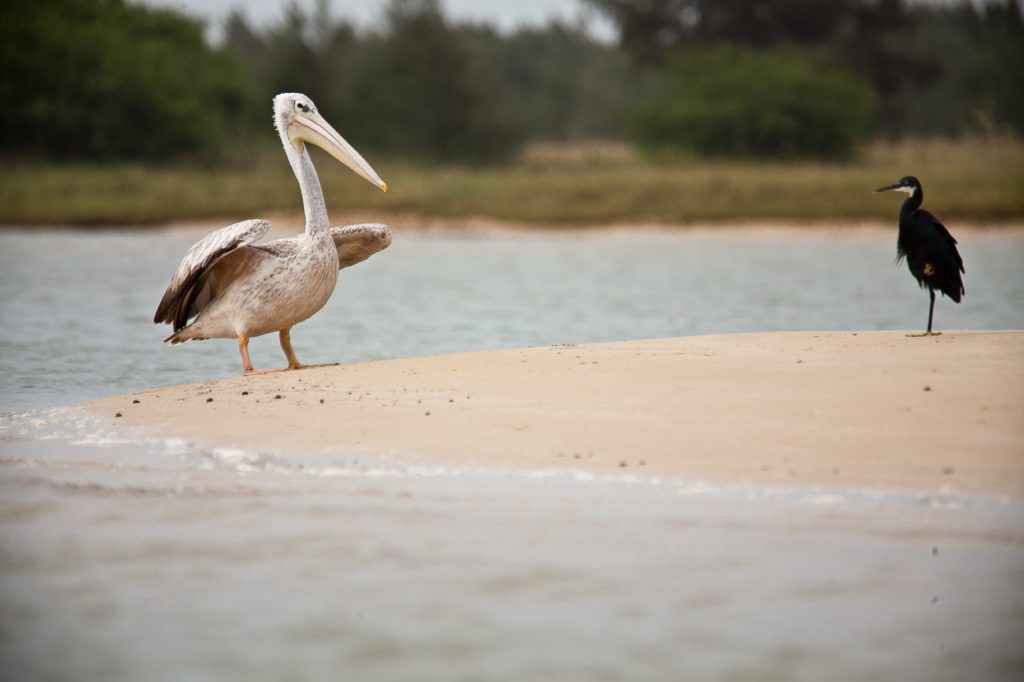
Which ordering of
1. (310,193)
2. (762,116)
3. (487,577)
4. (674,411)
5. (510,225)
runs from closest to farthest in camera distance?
1. (487,577)
2. (674,411)
3. (310,193)
4. (510,225)
5. (762,116)

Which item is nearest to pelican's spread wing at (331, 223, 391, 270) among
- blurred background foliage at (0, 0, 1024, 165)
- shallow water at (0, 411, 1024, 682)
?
shallow water at (0, 411, 1024, 682)

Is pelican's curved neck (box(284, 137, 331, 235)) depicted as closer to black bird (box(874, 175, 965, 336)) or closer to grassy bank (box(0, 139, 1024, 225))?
black bird (box(874, 175, 965, 336))

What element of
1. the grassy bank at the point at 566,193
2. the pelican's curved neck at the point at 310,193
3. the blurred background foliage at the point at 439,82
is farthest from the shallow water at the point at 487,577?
the blurred background foliage at the point at 439,82

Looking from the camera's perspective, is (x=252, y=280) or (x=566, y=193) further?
(x=566, y=193)

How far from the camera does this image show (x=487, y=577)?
387cm

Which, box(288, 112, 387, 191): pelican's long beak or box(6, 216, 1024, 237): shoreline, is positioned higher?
box(6, 216, 1024, 237): shoreline

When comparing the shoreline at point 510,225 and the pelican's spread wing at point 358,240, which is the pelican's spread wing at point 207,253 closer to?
the pelican's spread wing at point 358,240

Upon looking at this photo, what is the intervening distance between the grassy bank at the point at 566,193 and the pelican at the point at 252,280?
14.6m

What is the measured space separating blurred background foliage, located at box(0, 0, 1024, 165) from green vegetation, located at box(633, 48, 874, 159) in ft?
0.14

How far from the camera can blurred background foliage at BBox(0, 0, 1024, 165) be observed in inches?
1180

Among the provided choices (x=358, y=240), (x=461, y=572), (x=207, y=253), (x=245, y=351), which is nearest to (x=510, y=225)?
(x=358, y=240)

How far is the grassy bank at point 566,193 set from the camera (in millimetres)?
21406

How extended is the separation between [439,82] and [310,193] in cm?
2738

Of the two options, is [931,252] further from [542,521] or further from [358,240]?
[542,521]
